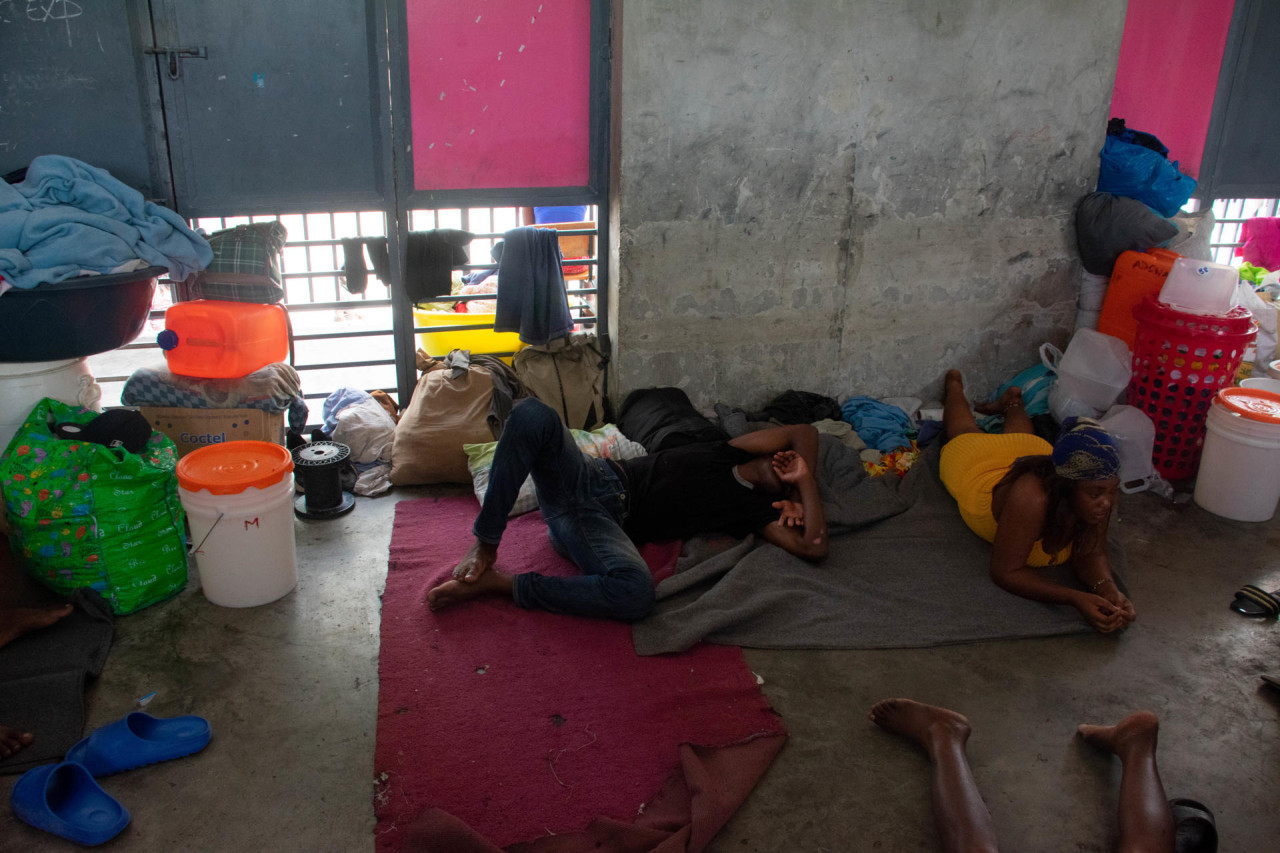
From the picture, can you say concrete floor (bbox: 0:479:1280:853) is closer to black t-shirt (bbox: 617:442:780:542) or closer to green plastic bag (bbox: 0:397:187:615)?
green plastic bag (bbox: 0:397:187:615)

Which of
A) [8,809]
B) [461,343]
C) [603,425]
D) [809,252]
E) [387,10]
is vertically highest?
→ [387,10]

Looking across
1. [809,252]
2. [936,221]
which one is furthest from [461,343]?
[936,221]

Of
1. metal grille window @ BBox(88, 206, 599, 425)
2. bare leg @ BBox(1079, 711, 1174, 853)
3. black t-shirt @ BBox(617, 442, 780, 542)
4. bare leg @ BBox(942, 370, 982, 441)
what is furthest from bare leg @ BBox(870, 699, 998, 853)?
metal grille window @ BBox(88, 206, 599, 425)

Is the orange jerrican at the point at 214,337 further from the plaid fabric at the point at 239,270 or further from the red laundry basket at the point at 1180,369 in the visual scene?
the red laundry basket at the point at 1180,369

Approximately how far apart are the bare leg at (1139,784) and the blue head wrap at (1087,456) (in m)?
0.89

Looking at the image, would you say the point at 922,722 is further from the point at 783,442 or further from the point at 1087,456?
the point at 783,442

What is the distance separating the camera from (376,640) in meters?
3.58

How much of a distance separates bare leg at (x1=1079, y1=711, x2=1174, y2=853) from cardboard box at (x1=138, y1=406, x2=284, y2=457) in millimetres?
3788

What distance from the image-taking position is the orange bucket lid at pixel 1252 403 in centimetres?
458

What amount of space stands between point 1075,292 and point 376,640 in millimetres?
4709

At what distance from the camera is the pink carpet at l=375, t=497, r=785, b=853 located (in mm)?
2795

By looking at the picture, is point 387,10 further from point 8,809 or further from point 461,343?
point 8,809

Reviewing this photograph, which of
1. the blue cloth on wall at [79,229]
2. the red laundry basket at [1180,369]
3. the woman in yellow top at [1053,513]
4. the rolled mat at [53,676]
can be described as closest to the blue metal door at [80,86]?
the blue cloth on wall at [79,229]

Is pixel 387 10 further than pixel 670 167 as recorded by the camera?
No
